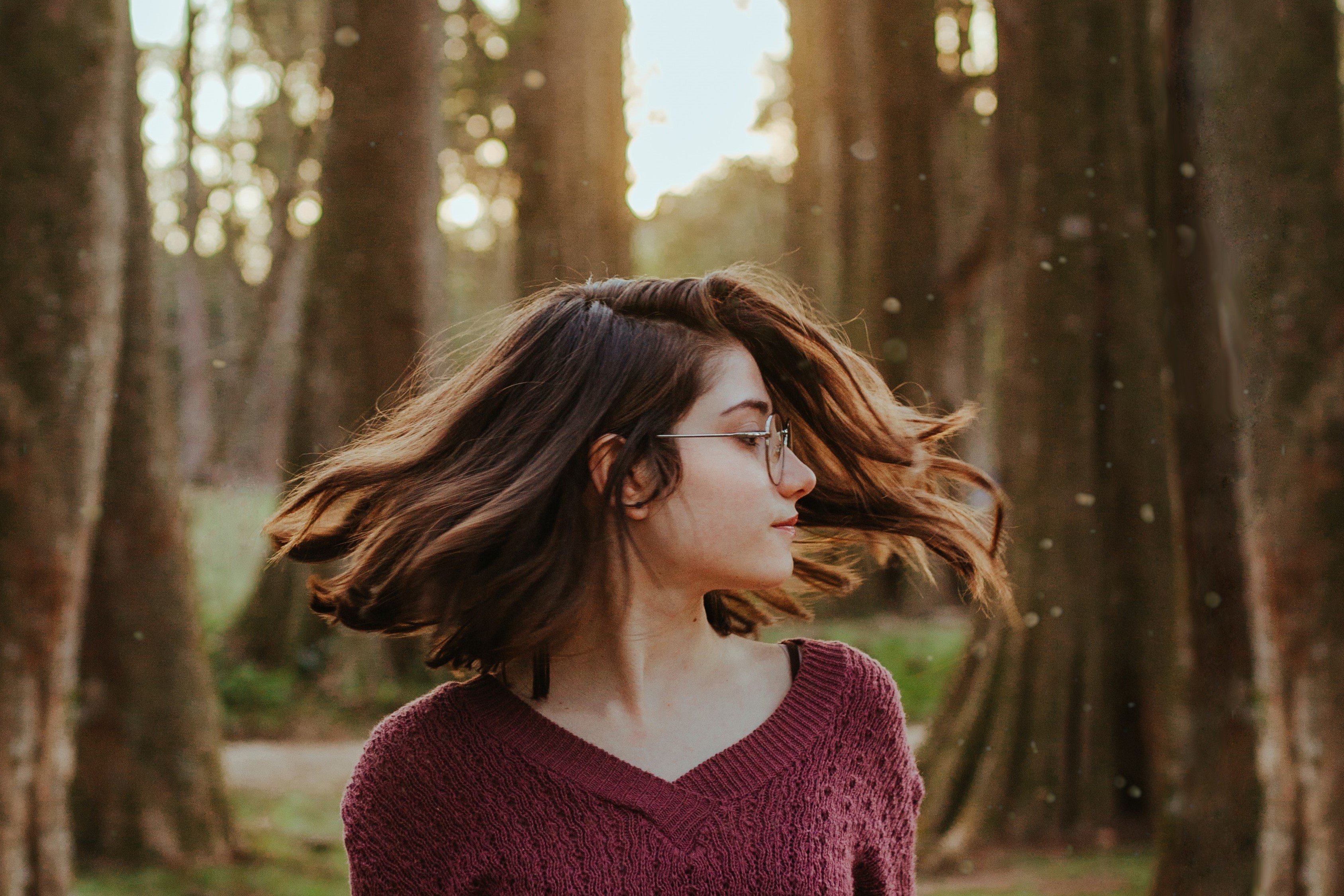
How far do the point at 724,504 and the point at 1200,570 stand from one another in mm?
3155

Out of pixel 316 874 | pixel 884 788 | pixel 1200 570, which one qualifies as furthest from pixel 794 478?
pixel 316 874

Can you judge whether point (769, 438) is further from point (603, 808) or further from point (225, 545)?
point (225, 545)

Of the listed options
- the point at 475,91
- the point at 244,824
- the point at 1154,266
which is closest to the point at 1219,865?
the point at 1154,266

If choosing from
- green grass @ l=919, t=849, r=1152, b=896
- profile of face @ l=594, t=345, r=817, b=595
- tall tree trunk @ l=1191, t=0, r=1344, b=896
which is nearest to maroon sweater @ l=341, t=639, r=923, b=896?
profile of face @ l=594, t=345, r=817, b=595

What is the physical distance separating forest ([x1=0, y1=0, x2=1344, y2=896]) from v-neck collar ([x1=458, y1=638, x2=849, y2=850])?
71 cm

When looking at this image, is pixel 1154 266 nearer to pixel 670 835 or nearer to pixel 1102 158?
pixel 1102 158

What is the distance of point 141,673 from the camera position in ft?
19.1

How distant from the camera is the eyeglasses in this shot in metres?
2.26

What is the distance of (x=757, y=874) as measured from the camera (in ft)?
6.95

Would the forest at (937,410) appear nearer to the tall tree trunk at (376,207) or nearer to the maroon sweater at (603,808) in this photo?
the tall tree trunk at (376,207)

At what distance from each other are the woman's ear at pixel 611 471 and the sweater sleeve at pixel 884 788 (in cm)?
52

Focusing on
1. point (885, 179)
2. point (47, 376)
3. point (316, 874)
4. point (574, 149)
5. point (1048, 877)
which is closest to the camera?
point (47, 376)

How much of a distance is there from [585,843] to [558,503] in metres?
0.57

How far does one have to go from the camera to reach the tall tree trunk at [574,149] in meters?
8.23
